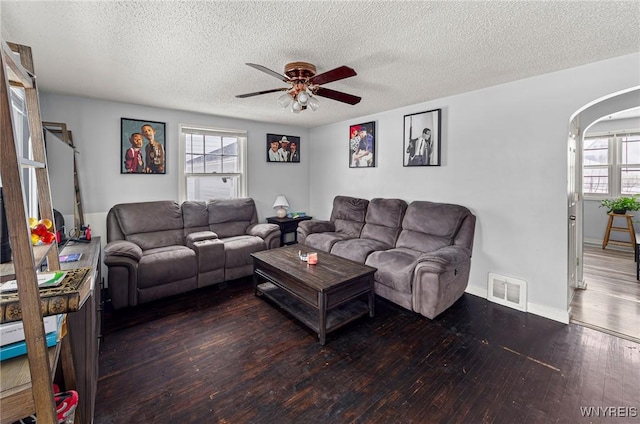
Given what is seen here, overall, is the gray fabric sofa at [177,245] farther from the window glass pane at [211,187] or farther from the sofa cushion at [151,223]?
the window glass pane at [211,187]

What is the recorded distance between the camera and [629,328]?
101 inches

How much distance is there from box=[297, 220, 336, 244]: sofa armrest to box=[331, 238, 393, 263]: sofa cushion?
0.66 meters

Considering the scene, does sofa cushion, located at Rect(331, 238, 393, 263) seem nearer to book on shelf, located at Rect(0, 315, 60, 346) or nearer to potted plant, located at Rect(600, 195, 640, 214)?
book on shelf, located at Rect(0, 315, 60, 346)

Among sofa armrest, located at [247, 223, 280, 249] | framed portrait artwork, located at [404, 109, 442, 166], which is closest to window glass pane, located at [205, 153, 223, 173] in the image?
sofa armrest, located at [247, 223, 280, 249]

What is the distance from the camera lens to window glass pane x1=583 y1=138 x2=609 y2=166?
213 inches

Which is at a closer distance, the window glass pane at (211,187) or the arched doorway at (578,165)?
the arched doorway at (578,165)

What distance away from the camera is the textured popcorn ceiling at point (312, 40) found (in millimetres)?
1698

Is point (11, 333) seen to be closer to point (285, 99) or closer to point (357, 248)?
point (285, 99)

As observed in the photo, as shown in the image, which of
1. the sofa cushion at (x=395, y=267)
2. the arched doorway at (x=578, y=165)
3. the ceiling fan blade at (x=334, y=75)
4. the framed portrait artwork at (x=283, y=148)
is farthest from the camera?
the framed portrait artwork at (x=283, y=148)

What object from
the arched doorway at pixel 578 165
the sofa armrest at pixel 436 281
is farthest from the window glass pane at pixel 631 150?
the sofa armrest at pixel 436 281

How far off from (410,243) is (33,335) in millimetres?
3419

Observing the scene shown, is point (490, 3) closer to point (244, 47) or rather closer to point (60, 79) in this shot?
point (244, 47)

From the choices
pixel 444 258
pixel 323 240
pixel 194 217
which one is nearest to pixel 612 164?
pixel 444 258

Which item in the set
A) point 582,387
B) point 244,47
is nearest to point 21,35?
point 244,47
